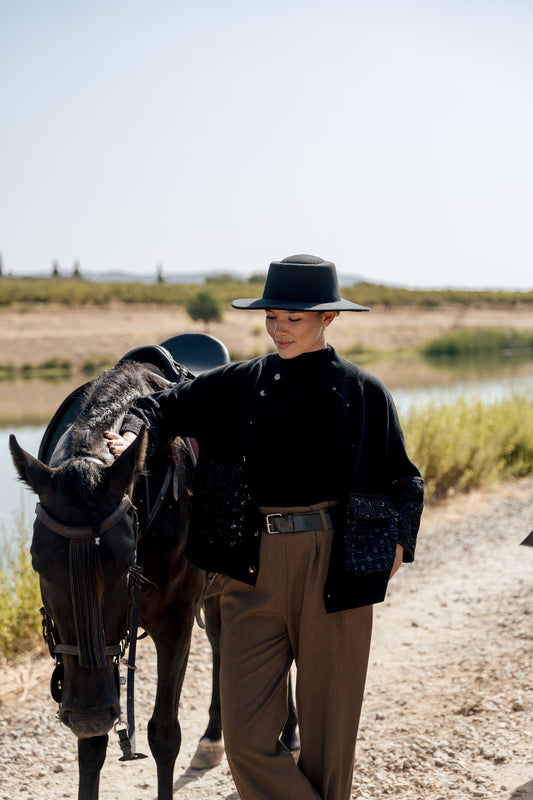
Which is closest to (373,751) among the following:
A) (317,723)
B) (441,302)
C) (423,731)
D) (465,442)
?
(423,731)

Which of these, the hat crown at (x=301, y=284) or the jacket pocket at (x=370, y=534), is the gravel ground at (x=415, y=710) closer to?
the jacket pocket at (x=370, y=534)

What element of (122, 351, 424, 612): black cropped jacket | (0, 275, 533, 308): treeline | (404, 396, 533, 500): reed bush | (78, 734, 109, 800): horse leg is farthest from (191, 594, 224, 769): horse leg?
(0, 275, 533, 308): treeline

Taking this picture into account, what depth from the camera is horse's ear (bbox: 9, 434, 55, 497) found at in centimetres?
243

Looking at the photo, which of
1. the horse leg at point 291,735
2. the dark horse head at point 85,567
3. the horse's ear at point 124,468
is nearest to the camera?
the dark horse head at point 85,567

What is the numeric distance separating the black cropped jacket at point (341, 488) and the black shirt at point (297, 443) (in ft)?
0.11

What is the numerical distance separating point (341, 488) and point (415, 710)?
7.14 ft

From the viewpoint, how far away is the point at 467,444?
31.7ft

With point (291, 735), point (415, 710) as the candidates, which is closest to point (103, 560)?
point (291, 735)

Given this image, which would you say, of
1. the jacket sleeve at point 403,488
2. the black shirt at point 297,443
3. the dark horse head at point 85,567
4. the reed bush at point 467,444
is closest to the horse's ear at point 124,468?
the dark horse head at point 85,567

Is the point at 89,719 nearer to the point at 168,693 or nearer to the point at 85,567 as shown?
the point at 85,567

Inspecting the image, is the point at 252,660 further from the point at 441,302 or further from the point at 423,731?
the point at 441,302

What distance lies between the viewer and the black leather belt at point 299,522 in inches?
101

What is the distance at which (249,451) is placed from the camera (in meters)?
2.64

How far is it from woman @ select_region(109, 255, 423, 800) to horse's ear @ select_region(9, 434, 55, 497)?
0.95 feet
